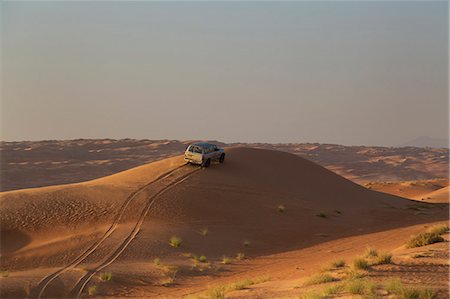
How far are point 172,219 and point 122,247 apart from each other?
4.41 metres

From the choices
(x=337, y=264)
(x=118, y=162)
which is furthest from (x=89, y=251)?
(x=118, y=162)

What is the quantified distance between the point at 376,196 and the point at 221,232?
16.2m

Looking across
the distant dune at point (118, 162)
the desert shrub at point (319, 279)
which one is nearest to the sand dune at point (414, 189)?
the distant dune at point (118, 162)

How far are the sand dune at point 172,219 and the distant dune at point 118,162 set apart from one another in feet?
90.1

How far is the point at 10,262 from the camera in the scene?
17.3 metres

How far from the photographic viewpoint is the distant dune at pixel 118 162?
55719mm

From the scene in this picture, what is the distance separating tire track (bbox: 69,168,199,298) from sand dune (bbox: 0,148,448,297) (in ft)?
0.10

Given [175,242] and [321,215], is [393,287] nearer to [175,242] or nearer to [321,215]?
[175,242]

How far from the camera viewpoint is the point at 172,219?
22.3 metres

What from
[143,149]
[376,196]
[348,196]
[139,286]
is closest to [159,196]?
[139,286]

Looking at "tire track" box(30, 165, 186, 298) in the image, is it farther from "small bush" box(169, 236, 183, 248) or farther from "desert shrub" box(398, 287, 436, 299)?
"desert shrub" box(398, 287, 436, 299)

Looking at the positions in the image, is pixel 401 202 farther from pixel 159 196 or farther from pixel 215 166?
pixel 159 196

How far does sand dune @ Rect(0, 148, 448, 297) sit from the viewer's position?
16.4 metres

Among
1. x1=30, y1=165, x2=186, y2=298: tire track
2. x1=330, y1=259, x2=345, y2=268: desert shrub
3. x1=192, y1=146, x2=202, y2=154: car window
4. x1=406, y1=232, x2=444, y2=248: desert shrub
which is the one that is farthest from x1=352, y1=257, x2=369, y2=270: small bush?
x1=192, y1=146, x2=202, y2=154: car window
